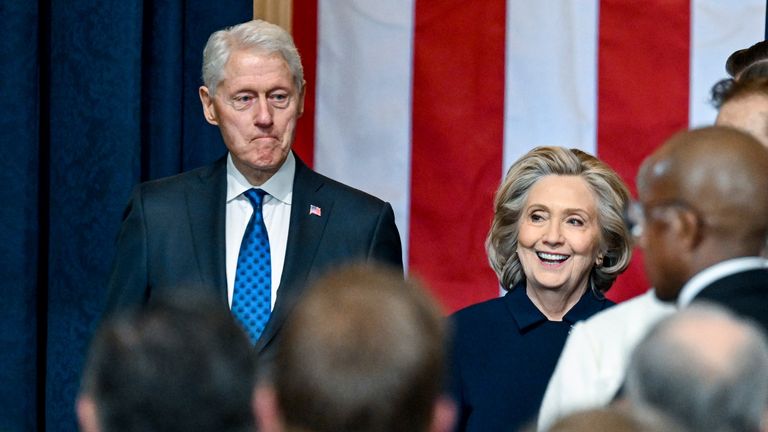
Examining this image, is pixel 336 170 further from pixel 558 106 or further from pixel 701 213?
pixel 701 213

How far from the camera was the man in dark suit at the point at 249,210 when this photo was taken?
121 inches

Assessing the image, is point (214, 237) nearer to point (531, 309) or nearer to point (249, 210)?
point (249, 210)

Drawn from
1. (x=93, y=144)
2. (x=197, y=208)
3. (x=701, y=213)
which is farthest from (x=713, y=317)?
(x=93, y=144)

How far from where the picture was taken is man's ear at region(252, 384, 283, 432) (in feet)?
4.69

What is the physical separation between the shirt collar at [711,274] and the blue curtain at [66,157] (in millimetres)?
2331

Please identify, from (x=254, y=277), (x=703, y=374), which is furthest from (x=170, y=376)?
(x=254, y=277)

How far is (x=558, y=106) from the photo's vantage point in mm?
4031

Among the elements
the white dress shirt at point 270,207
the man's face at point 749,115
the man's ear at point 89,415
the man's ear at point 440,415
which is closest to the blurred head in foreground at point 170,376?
the man's ear at point 89,415

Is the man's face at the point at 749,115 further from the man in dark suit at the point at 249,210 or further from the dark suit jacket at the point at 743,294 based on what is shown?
the man in dark suit at the point at 249,210

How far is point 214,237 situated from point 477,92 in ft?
4.04

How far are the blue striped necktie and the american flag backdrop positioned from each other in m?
0.97

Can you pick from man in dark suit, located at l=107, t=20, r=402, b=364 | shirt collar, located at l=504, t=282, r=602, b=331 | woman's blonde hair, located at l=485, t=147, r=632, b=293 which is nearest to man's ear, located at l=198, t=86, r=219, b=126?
man in dark suit, located at l=107, t=20, r=402, b=364

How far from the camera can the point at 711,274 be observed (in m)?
1.96

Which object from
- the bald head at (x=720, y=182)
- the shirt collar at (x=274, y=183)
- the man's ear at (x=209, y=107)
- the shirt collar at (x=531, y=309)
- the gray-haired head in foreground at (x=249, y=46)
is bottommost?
the shirt collar at (x=531, y=309)
